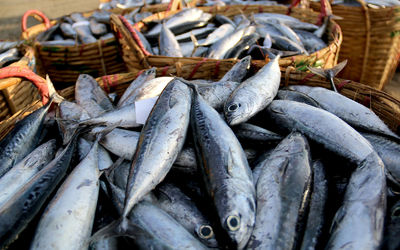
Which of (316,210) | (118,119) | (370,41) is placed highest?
(118,119)

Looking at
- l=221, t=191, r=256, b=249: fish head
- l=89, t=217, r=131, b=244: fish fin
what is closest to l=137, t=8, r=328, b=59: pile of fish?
l=221, t=191, r=256, b=249: fish head

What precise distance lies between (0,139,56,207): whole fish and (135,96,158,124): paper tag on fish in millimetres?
521

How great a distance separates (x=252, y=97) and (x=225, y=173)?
57 cm

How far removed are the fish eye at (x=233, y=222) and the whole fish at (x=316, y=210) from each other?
10.6 inches

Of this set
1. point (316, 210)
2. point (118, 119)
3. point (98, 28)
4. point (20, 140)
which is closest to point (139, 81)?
point (118, 119)

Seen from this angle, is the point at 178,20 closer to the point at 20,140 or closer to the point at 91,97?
the point at 91,97

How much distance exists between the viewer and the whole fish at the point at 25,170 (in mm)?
1324

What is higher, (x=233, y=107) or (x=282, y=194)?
(x=233, y=107)

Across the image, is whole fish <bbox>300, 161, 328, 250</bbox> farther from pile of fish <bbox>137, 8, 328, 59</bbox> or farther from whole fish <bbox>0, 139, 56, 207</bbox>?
pile of fish <bbox>137, 8, 328, 59</bbox>

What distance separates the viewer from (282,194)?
3.70 feet

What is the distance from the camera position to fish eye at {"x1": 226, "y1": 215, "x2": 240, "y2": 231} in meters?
0.98

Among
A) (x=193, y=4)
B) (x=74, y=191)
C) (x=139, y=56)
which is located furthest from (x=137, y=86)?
(x=193, y=4)

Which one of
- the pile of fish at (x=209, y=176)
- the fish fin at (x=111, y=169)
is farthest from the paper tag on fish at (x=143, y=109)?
the fish fin at (x=111, y=169)

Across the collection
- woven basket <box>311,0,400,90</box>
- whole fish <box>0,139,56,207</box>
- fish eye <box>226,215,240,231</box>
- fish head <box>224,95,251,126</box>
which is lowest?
woven basket <box>311,0,400,90</box>
